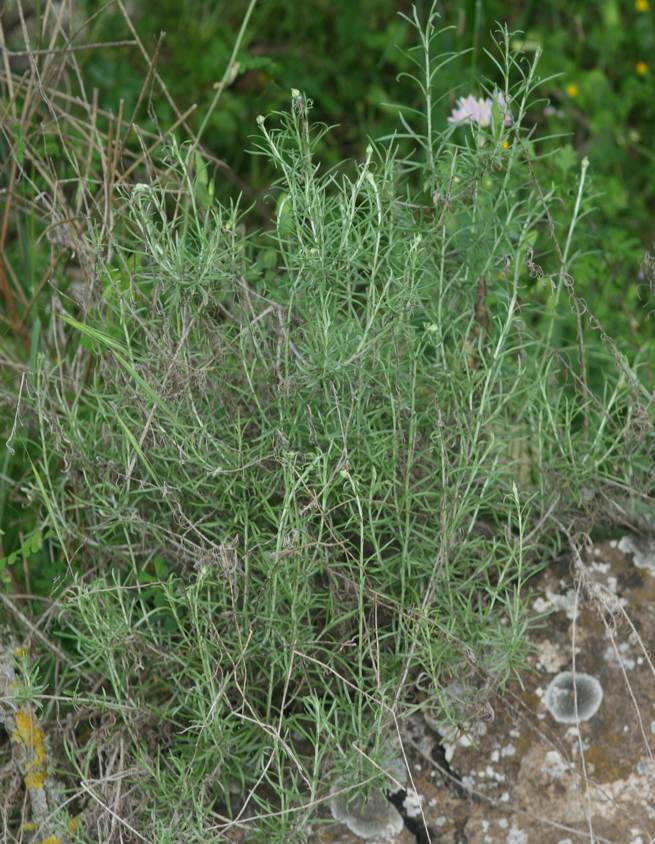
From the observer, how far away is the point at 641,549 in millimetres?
2254

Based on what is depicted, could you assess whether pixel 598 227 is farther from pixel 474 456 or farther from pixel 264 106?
pixel 474 456

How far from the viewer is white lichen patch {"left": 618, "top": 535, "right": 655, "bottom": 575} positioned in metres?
2.23

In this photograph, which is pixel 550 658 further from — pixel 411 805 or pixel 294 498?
pixel 294 498

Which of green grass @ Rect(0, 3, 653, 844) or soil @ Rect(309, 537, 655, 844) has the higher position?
green grass @ Rect(0, 3, 653, 844)

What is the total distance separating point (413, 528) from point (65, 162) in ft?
4.76

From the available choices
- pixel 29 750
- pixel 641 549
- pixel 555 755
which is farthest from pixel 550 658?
pixel 29 750

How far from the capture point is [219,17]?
161 inches

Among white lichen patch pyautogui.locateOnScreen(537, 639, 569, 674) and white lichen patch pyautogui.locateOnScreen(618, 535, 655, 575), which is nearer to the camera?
white lichen patch pyautogui.locateOnScreen(537, 639, 569, 674)

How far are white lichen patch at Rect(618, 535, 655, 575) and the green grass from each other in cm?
9

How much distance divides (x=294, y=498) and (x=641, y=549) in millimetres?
791

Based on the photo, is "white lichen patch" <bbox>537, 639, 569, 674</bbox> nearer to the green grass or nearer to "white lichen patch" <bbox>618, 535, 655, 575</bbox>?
the green grass

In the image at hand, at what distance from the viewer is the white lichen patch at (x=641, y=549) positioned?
2234 mm

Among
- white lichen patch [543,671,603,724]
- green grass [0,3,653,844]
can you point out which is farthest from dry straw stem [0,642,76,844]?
white lichen patch [543,671,603,724]

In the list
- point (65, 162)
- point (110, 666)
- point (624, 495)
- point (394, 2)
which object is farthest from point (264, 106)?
point (110, 666)
